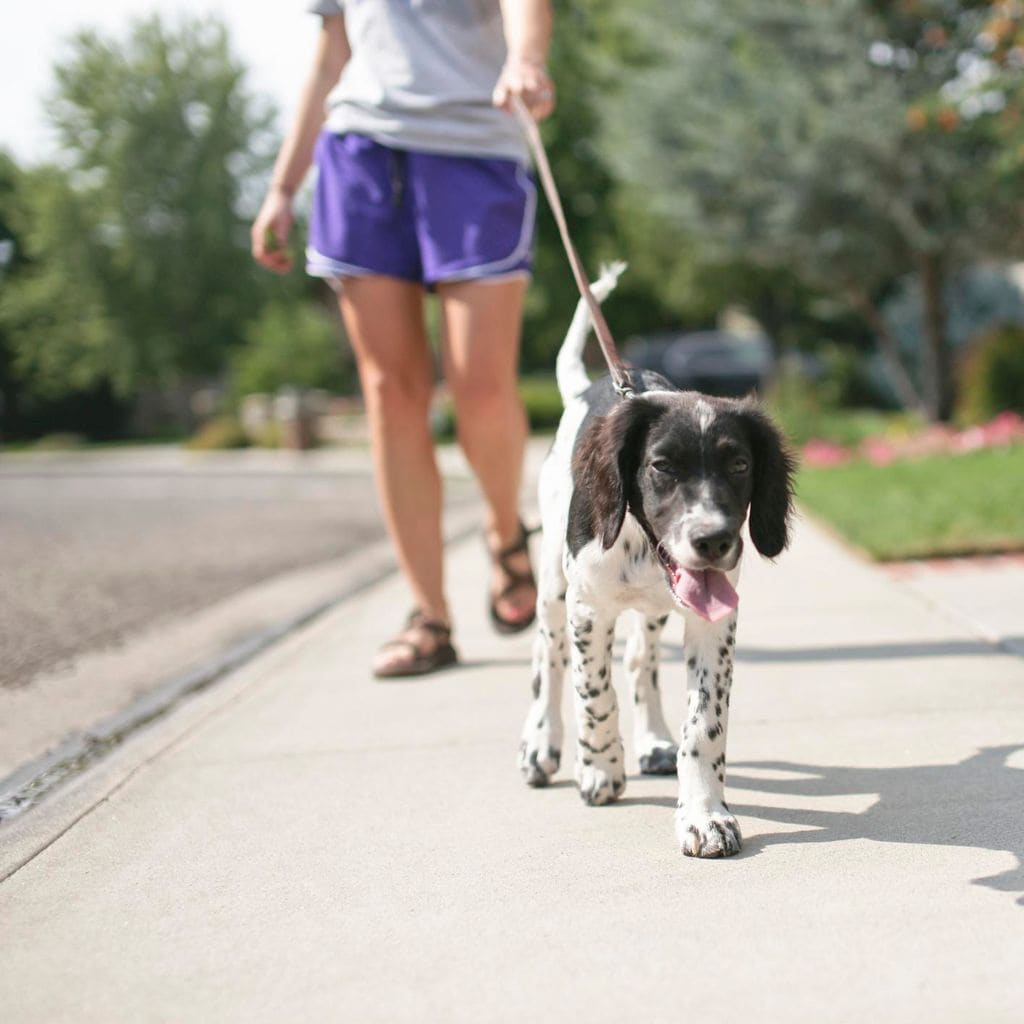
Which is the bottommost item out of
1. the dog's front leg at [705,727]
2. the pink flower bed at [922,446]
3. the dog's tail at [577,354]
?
the pink flower bed at [922,446]

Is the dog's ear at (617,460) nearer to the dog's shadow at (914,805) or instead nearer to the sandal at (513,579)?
the dog's shadow at (914,805)

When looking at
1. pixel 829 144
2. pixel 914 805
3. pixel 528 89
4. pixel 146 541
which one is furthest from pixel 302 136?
pixel 829 144

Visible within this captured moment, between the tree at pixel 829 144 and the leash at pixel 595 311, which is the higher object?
the tree at pixel 829 144

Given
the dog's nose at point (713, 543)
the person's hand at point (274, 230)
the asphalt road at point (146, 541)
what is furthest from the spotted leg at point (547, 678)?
the asphalt road at point (146, 541)

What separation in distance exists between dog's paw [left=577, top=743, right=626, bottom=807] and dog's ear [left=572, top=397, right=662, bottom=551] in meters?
0.55

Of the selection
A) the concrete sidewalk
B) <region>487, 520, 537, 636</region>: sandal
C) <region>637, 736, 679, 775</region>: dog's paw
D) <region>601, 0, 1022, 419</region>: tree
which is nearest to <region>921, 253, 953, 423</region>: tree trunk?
<region>601, 0, 1022, 419</region>: tree

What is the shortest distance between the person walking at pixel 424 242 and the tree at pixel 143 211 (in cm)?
3728

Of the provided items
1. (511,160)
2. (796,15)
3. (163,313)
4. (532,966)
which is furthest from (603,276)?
(163,313)

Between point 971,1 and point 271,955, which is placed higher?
point 971,1

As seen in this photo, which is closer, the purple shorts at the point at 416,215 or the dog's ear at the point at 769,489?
the dog's ear at the point at 769,489

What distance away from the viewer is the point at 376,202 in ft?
14.5

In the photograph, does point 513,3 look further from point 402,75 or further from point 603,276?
point 603,276

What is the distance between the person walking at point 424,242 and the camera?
4.40 meters

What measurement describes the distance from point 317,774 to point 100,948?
110cm
